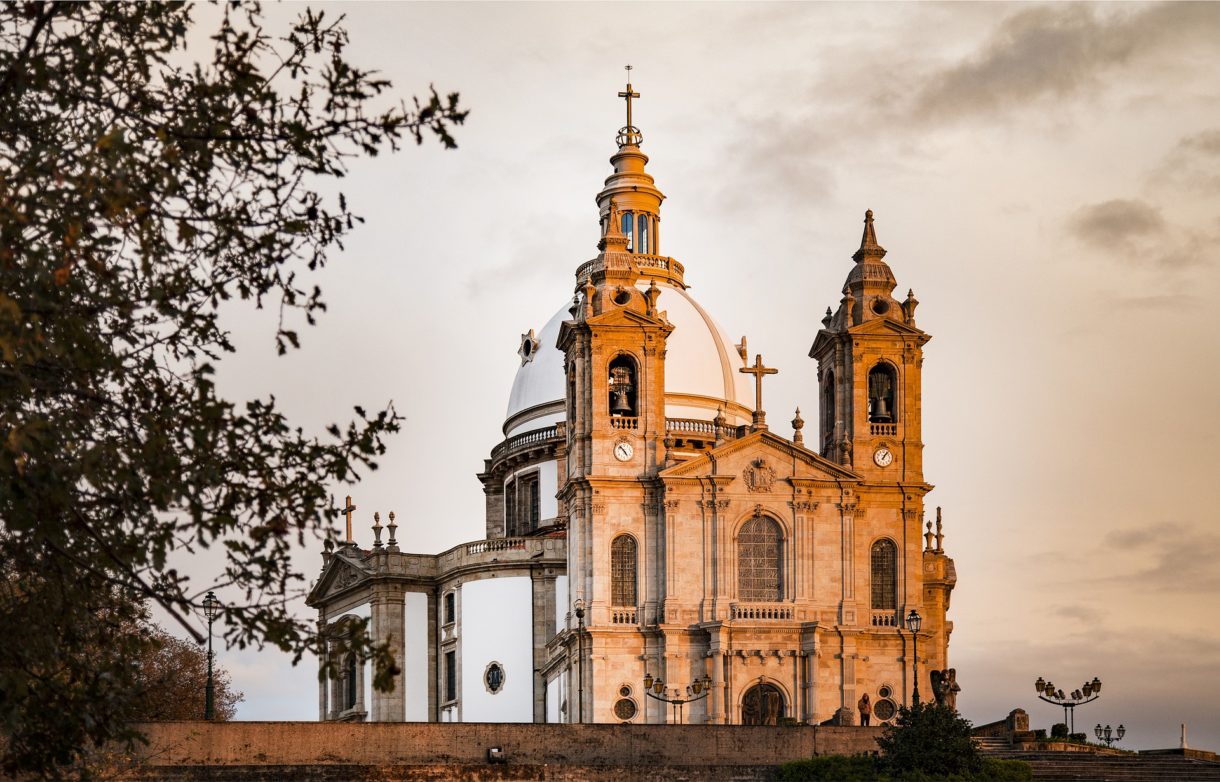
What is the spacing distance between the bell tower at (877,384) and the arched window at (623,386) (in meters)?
6.11

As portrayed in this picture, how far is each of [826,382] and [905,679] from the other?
377 inches

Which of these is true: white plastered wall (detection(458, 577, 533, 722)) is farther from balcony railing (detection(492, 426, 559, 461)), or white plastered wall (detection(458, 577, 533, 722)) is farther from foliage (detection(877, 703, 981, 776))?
foliage (detection(877, 703, 981, 776))

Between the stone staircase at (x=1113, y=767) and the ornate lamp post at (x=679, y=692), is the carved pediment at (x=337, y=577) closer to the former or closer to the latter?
the ornate lamp post at (x=679, y=692)

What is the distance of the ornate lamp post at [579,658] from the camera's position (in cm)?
6228

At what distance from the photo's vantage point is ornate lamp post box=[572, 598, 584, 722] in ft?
204

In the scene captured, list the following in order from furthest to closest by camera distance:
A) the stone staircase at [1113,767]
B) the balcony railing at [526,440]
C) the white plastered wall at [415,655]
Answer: the balcony railing at [526,440] → the white plastered wall at [415,655] → the stone staircase at [1113,767]

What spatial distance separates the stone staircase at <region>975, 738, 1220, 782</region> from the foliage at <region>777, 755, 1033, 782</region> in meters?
1.24

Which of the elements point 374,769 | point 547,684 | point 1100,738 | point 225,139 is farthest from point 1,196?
point 547,684

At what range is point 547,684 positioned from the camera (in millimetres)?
70000

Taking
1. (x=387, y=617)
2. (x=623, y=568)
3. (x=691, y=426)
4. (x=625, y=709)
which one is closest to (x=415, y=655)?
(x=387, y=617)

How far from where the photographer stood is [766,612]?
63.2 m

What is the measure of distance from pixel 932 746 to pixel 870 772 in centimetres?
141

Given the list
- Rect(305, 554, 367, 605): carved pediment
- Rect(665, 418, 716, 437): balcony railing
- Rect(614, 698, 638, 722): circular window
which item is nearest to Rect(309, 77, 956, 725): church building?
Rect(614, 698, 638, 722): circular window

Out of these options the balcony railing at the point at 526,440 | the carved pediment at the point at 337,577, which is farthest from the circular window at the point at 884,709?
the carved pediment at the point at 337,577
